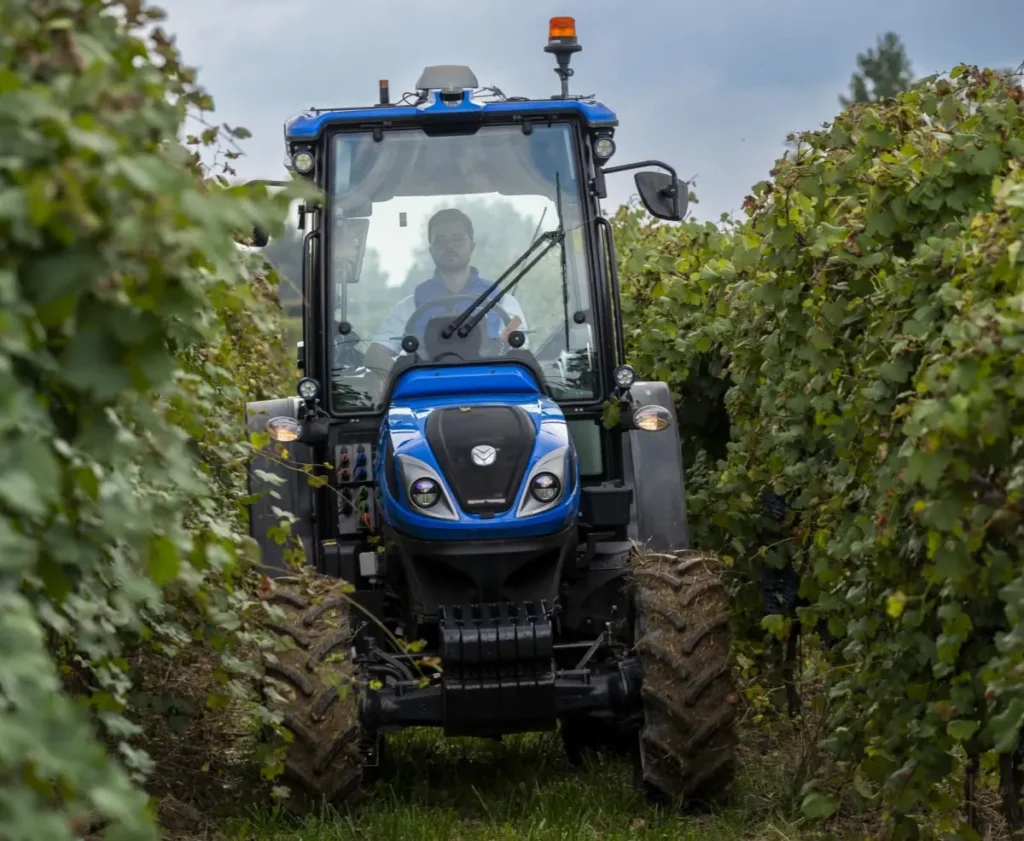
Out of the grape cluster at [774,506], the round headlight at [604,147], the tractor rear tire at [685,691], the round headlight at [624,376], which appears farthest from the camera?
the grape cluster at [774,506]

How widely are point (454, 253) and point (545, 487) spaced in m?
1.10

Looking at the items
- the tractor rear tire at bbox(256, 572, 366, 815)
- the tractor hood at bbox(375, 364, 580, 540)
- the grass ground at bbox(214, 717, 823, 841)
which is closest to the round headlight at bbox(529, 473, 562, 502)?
the tractor hood at bbox(375, 364, 580, 540)

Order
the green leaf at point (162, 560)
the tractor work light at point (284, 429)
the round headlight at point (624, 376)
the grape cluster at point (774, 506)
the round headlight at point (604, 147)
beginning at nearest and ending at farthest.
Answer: the green leaf at point (162, 560) < the tractor work light at point (284, 429) < the round headlight at point (624, 376) < the round headlight at point (604, 147) < the grape cluster at point (774, 506)

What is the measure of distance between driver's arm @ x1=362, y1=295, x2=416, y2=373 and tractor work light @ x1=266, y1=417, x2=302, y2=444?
401 millimetres

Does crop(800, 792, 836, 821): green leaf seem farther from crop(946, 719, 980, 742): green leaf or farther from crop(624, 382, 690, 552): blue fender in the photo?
crop(624, 382, 690, 552): blue fender

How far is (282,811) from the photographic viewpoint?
575 cm

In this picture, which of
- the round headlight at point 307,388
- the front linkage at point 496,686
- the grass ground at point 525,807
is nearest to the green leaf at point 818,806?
the grass ground at point 525,807

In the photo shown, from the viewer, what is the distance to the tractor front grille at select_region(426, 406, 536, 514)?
19.7 ft

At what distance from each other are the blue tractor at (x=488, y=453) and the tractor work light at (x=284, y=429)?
1cm

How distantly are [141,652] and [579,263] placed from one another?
2.29m

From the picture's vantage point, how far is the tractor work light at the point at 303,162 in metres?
6.62

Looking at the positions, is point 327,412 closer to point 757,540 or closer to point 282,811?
point 282,811

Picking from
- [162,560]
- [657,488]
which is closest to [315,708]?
[657,488]

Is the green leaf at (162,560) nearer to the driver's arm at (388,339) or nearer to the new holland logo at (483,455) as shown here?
the new holland logo at (483,455)
